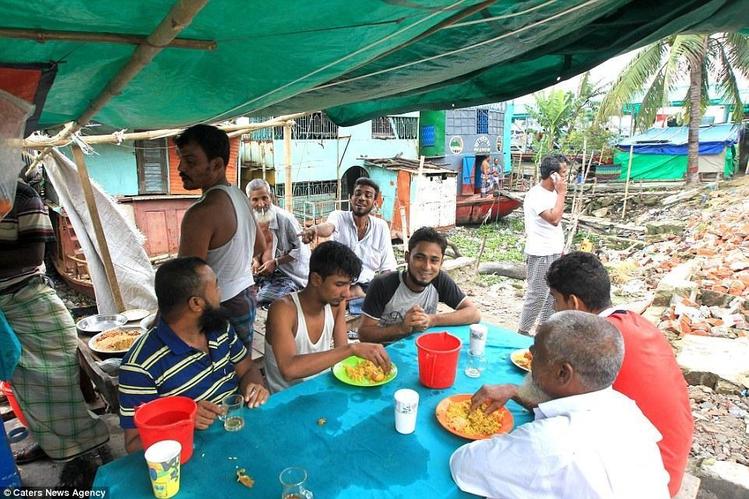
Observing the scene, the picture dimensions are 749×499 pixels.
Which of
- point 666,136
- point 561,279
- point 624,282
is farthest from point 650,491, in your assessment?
point 666,136

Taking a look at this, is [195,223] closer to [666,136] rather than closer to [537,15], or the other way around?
[537,15]

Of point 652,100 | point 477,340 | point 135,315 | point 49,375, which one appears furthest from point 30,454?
point 652,100

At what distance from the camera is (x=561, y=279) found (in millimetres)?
2281

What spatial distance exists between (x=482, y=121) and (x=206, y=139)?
67.5 feet

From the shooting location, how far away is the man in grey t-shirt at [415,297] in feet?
9.46

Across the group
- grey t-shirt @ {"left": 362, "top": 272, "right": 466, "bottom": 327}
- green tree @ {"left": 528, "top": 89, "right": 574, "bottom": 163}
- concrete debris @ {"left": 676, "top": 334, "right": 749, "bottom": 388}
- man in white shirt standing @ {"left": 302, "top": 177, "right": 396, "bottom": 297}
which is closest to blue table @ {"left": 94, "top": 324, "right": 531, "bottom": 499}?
grey t-shirt @ {"left": 362, "top": 272, "right": 466, "bottom": 327}

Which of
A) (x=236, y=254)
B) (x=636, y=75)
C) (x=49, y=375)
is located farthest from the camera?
(x=636, y=75)

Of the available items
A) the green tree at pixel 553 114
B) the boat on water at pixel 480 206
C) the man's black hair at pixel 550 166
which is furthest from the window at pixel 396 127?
the man's black hair at pixel 550 166

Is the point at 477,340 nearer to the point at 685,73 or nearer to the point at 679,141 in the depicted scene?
the point at 685,73

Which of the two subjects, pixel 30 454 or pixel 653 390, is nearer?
pixel 653 390

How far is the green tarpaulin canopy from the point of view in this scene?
154 centimetres

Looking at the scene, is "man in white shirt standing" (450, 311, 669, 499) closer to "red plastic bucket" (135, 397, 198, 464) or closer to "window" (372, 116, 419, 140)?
"red plastic bucket" (135, 397, 198, 464)

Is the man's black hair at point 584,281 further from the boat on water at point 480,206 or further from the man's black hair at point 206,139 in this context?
the boat on water at point 480,206

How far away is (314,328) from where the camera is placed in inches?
98.5
